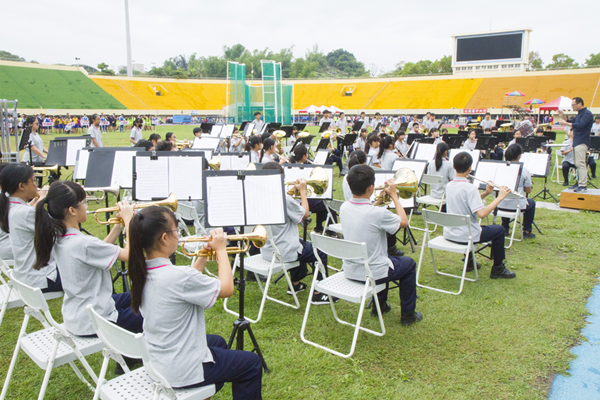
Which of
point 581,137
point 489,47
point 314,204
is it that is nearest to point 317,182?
point 314,204

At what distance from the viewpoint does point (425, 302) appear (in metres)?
4.82

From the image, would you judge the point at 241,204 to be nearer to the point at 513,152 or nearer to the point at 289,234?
the point at 289,234

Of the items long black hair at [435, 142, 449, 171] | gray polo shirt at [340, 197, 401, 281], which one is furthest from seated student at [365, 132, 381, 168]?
gray polo shirt at [340, 197, 401, 281]

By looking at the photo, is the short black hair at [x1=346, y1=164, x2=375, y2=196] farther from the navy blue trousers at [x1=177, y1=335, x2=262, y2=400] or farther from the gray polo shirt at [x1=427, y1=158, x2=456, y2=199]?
the gray polo shirt at [x1=427, y1=158, x2=456, y2=199]

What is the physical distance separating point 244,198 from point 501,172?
4.73 meters

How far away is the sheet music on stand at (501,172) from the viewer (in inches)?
246

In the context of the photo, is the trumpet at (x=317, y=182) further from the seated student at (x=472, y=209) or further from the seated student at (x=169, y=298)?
the seated student at (x=169, y=298)

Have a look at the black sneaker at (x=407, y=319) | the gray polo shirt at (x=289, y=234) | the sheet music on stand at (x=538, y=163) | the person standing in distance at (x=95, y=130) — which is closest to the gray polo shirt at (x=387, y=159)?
the sheet music on stand at (x=538, y=163)

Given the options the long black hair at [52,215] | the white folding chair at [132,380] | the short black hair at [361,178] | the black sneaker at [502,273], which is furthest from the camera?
the black sneaker at [502,273]

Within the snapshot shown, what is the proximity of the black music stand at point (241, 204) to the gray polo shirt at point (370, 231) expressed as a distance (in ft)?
2.60

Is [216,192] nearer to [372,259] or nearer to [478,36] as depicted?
[372,259]

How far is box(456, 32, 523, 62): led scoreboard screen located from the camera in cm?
4425

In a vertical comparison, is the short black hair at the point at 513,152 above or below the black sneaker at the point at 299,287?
above

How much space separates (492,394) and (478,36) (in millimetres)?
50487
